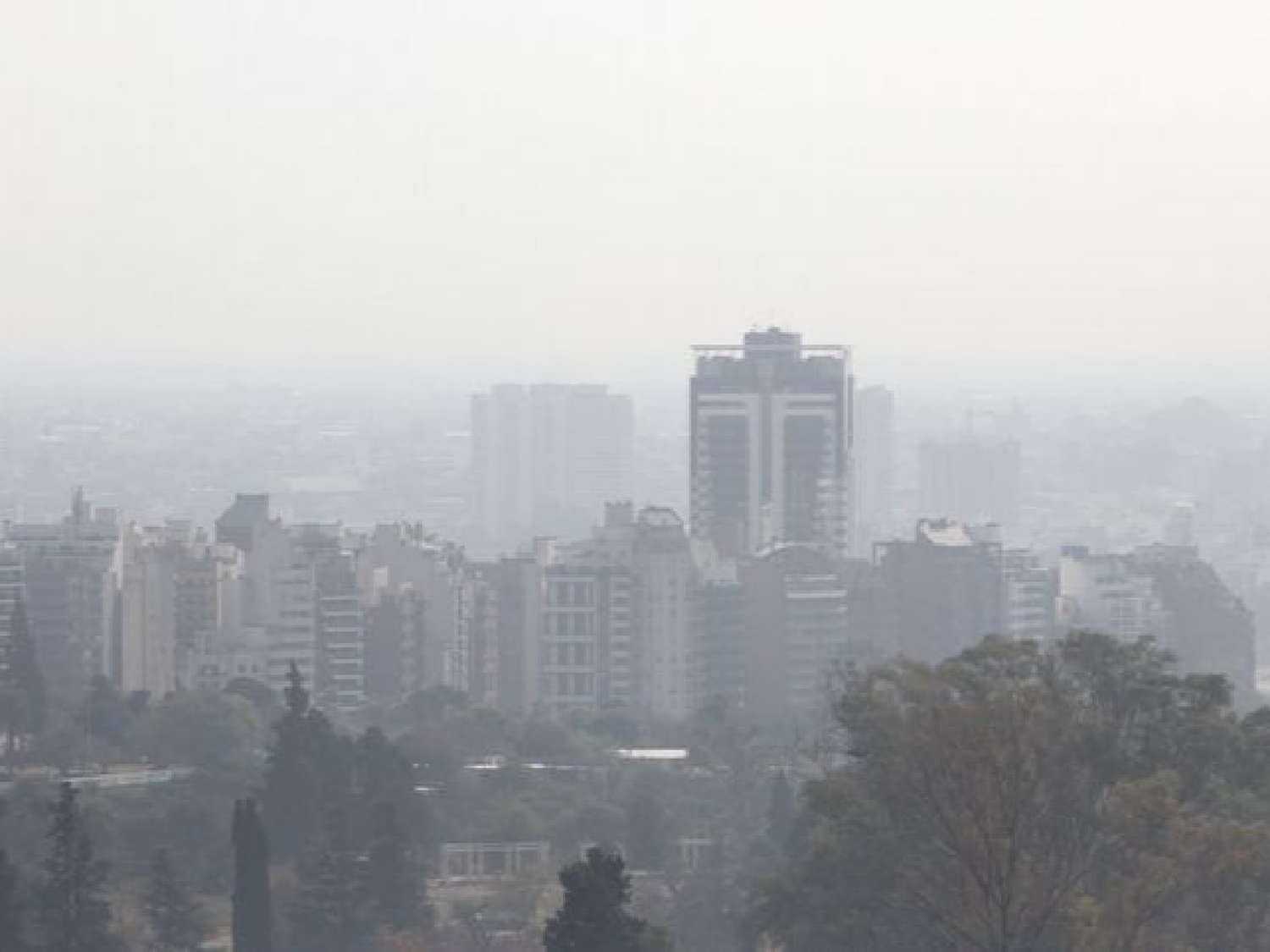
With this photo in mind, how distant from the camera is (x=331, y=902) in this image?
29.4 m

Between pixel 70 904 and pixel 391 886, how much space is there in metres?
3.67

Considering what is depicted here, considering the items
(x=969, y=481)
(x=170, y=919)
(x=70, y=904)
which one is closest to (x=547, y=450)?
(x=969, y=481)

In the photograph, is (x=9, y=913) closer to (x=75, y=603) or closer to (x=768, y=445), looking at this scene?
(x=75, y=603)

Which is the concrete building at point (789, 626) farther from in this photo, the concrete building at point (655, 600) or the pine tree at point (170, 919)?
the pine tree at point (170, 919)

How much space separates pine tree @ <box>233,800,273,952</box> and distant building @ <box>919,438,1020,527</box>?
73.8 meters

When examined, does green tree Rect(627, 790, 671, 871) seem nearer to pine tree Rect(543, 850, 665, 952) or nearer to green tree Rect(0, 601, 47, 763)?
green tree Rect(0, 601, 47, 763)

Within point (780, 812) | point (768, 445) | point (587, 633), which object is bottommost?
point (780, 812)

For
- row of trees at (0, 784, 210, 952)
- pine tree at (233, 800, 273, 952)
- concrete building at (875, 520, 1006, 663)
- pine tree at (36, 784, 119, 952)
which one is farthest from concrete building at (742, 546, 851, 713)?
pine tree at (36, 784, 119, 952)

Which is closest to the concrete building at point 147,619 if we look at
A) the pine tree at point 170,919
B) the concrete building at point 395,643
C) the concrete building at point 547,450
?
the concrete building at point 395,643

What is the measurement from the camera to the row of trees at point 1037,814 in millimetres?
21062

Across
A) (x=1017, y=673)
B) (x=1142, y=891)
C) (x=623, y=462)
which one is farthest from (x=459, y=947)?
(x=623, y=462)

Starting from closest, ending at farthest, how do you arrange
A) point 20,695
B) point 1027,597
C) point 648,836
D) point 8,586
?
point 648,836
point 20,695
point 8,586
point 1027,597

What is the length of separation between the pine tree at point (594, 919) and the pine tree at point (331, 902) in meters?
7.59

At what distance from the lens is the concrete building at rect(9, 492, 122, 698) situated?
53.0m
